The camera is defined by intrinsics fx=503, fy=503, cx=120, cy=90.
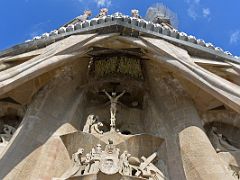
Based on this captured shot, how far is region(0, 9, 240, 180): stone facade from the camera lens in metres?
5.94

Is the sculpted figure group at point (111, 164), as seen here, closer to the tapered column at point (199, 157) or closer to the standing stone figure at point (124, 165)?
the standing stone figure at point (124, 165)

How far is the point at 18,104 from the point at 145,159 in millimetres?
1996

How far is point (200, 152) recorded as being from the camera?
6.08 metres

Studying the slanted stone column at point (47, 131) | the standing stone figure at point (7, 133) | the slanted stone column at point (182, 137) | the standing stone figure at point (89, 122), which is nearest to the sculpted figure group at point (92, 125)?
the standing stone figure at point (89, 122)

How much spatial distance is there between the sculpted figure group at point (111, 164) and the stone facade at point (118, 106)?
13 mm

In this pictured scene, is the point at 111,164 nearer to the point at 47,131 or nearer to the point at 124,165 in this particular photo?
the point at 124,165

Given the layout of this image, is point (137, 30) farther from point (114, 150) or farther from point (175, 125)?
point (114, 150)

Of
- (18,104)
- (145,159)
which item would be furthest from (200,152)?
(18,104)

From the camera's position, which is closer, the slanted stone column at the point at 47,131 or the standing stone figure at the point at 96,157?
the standing stone figure at the point at 96,157

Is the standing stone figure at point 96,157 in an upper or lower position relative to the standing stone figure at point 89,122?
lower

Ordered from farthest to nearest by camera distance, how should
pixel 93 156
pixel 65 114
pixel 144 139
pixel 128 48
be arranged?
pixel 128 48 < pixel 65 114 < pixel 144 139 < pixel 93 156

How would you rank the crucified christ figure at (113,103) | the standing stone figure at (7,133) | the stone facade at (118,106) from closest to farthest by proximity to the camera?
1. the stone facade at (118,106)
2. the standing stone figure at (7,133)
3. the crucified christ figure at (113,103)

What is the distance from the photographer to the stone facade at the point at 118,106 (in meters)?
5.94

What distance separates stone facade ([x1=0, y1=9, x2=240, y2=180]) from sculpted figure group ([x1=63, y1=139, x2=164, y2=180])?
0.01m
